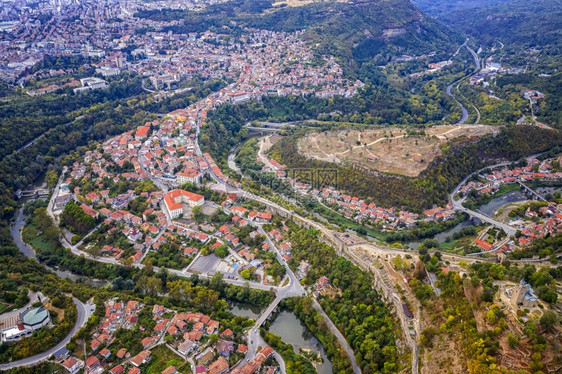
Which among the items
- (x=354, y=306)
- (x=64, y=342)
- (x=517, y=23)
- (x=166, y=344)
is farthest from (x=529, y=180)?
(x=517, y=23)

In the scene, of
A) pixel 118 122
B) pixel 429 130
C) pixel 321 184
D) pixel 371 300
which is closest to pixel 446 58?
pixel 429 130

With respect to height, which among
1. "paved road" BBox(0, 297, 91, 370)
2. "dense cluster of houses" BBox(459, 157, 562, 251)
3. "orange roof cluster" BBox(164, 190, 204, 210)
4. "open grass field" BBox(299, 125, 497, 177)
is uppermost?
"open grass field" BBox(299, 125, 497, 177)

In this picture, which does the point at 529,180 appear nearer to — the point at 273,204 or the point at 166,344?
the point at 273,204

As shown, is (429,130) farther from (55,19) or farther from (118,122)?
(55,19)

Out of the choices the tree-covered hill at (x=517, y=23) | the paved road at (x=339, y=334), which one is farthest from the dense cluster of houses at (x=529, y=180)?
the tree-covered hill at (x=517, y=23)

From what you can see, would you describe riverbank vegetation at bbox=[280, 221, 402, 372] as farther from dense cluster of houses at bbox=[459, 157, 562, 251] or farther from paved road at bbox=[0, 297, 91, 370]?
paved road at bbox=[0, 297, 91, 370]

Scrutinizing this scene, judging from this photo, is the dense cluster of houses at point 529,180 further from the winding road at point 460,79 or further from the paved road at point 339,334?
the paved road at point 339,334

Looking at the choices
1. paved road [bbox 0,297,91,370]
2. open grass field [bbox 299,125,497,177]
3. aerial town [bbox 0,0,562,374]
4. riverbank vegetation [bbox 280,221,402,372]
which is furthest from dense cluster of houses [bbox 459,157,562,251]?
paved road [bbox 0,297,91,370]
